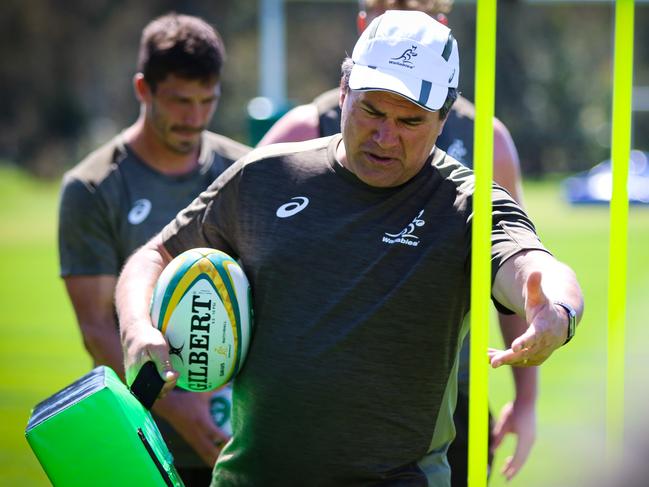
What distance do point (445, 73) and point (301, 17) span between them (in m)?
44.7

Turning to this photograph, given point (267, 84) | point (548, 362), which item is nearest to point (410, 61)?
point (548, 362)

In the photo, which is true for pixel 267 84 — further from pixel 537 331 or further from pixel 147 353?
pixel 537 331

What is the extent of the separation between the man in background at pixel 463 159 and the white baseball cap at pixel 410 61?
1.05 meters

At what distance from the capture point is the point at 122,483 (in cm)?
281

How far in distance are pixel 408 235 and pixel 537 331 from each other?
2.12 feet

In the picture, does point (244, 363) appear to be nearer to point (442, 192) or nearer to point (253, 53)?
point (442, 192)

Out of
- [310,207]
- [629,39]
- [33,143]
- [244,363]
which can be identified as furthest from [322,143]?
[33,143]

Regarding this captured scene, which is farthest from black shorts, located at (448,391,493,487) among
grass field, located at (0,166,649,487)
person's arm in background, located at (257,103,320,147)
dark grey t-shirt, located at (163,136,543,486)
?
person's arm in background, located at (257,103,320,147)

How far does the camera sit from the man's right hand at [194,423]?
412 cm

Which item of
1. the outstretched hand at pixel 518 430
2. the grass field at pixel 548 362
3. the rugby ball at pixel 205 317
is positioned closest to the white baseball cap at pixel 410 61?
the rugby ball at pixel 205 317

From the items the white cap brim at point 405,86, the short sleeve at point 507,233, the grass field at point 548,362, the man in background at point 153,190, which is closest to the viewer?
the short sleeve at point 507,233

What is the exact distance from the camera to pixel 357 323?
290 cm

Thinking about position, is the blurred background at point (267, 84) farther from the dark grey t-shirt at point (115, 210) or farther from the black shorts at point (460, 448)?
the black shorts at point (460, 448)

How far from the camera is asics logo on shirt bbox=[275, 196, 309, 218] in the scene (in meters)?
3.03
